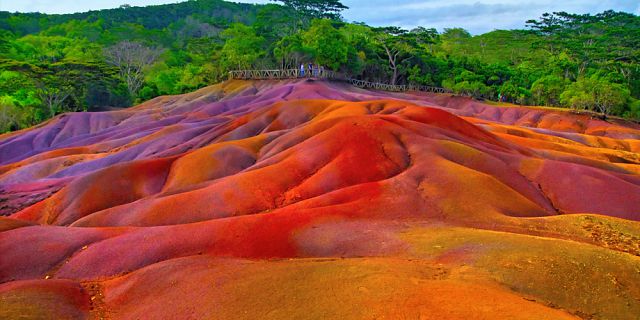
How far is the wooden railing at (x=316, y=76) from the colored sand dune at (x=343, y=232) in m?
47.1

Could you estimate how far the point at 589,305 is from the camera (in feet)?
40.3

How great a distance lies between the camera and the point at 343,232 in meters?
18.3

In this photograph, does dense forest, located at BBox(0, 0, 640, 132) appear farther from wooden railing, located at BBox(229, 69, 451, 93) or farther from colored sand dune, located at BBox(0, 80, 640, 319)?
colored sand dune, located at BBox(0, 80, 640, 319)

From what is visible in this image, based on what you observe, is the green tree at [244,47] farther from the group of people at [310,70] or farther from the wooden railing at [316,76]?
the group of people at [310,70]

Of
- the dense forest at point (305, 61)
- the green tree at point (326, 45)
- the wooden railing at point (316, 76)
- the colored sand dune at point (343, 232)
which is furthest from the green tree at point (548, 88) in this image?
the colored sand dune at point (343, 232)

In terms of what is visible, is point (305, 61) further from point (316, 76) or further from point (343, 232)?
point (343, 232)

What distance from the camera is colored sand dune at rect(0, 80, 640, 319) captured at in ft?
40.2

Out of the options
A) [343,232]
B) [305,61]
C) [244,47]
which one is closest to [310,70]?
[305,61]

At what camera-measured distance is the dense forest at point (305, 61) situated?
79.9 metres

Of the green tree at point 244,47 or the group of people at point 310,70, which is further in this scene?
the green tree at point 244,47

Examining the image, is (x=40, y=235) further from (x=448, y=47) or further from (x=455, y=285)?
(x=448, y=47)

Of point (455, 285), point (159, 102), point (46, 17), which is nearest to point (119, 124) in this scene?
point (159, 102)

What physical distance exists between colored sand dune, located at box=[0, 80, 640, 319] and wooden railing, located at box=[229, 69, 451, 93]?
4714 centimetres

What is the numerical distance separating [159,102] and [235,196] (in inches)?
2734
